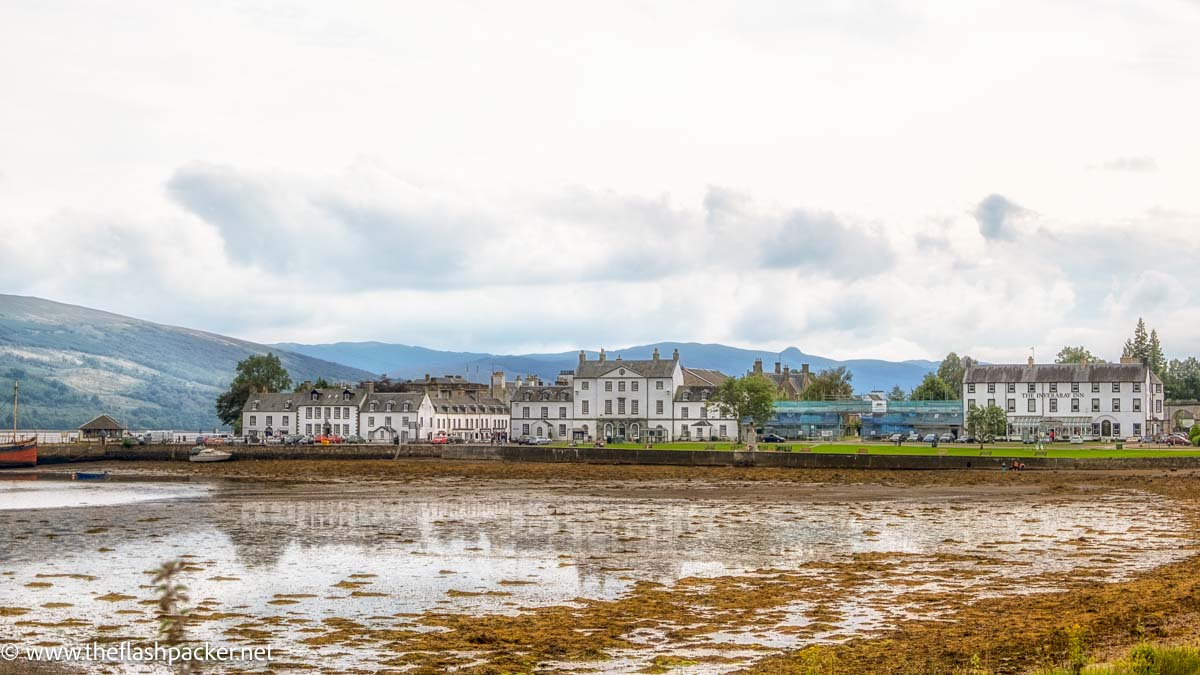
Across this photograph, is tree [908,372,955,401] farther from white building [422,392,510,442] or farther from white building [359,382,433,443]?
white building [359,382,433,443]

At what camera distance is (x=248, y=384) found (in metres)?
136

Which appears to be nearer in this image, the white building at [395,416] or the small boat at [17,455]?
the small boat at [17,455]

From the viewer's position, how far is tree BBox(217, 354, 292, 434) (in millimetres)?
135625

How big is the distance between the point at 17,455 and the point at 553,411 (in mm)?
51141

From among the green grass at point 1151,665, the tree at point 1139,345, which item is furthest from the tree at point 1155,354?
the green grass at point 1151,665

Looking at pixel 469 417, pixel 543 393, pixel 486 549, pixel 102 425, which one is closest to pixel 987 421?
pixel 543 393

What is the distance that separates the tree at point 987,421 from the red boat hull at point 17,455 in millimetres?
80248

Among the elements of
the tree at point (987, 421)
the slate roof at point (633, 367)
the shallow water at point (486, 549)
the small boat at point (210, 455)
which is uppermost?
the slate roof at point (633, 367)

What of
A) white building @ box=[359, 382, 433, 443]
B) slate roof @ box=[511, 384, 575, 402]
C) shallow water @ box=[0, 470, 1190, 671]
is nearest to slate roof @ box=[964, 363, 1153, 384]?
slate roof @ box=[511, 384, 575, 402]

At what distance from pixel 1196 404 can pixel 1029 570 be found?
124 m

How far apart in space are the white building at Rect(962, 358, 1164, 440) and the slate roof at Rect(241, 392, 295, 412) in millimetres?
71294

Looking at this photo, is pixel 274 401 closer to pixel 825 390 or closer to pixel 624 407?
pixel 624 407

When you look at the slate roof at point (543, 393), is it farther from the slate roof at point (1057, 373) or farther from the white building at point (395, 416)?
the slate roof at point (1057, 373)

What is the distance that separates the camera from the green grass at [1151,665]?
12758 mm
